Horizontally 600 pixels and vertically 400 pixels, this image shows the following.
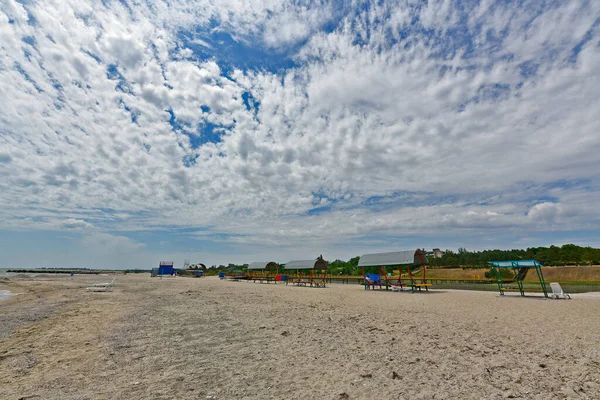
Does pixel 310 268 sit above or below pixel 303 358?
above

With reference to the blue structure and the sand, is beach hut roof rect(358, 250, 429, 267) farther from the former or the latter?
the blue structure

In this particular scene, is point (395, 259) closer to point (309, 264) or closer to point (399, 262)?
point (399, 262)

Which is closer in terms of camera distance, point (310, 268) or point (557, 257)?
point (310, 268)

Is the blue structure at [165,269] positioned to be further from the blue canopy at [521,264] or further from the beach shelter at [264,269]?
the blue canopy at [521,264]

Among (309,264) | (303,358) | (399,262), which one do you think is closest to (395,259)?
(399,262)

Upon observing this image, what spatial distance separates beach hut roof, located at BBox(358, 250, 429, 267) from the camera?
91.1 feet


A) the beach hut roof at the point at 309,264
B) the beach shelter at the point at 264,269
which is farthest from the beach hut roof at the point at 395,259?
the beach shelter at the point at 264,269

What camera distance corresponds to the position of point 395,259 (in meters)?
28.9

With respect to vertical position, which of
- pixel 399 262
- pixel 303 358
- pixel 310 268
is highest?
pixel 310 268

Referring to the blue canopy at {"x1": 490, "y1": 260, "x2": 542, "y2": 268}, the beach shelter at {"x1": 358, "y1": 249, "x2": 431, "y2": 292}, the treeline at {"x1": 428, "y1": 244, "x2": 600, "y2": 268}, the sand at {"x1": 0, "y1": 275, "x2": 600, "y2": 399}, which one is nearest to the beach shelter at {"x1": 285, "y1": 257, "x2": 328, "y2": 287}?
the beach shelter at {"x1": 358, "y1": 249, "x2": 431, "y2": 292}

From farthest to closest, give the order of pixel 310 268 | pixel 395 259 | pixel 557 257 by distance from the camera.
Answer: pixel 557 257 → pixel 310 268 → pixel 395 259

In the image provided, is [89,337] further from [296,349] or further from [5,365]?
[296,349]

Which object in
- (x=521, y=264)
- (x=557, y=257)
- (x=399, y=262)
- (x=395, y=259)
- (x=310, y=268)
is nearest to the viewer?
(x=521, y=264)

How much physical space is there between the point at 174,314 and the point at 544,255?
9603cm
